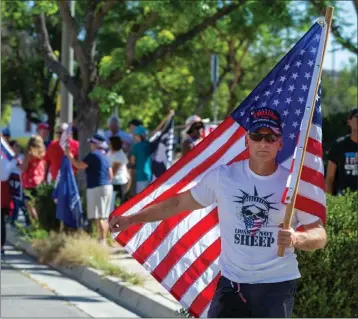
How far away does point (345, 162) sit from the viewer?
880 cm

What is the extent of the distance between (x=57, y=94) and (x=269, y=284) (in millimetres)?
32542

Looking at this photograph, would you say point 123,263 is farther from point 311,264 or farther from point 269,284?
point 269,284

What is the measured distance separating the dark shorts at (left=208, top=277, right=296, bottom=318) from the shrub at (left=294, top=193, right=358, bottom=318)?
2.23 m

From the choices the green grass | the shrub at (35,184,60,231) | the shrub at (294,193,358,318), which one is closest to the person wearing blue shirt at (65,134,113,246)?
the green grass

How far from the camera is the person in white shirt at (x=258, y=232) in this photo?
477 centimetres

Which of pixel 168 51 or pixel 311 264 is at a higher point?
pixel 168 51

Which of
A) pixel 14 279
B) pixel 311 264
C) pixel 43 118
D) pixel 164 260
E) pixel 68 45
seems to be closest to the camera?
pixel 164 260

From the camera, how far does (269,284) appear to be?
4805mm

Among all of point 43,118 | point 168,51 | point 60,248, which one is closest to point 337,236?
A: point 60,248

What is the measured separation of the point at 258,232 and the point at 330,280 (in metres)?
2.67

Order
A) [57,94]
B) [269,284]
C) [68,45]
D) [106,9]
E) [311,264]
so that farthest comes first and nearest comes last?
[57,94], [68,45], [106,9], [311,264], [269,284]

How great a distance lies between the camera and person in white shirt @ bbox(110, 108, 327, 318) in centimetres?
477

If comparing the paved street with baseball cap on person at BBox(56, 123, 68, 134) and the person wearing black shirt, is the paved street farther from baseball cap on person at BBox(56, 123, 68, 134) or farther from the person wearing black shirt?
baseball cap on person at BBox(56, 123, 68, 134)

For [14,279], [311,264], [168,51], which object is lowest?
[14,279]
